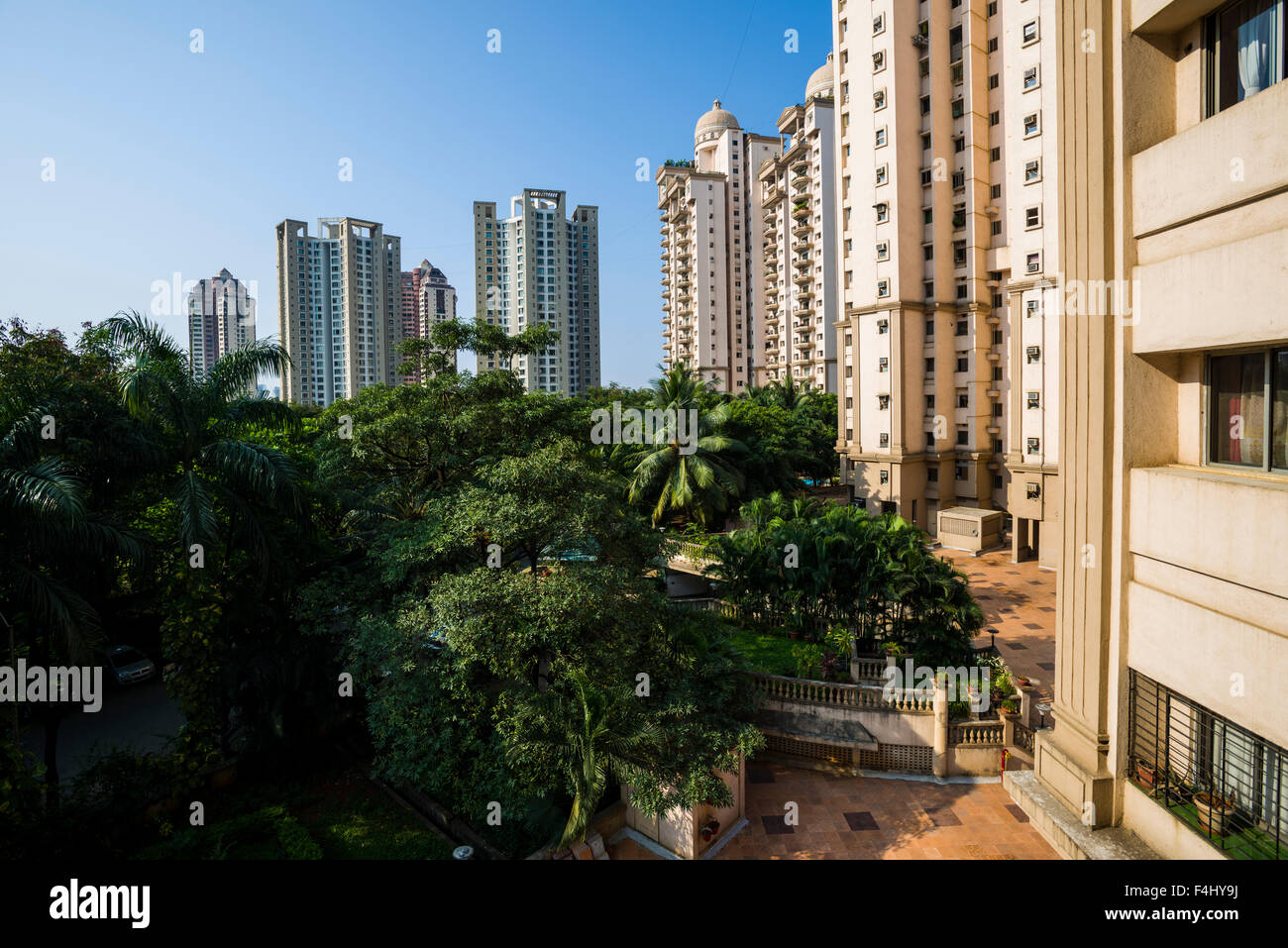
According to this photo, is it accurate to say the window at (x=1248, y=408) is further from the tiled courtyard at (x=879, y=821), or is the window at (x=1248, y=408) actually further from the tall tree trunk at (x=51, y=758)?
the tall tree trunk at (x=51, y=758)

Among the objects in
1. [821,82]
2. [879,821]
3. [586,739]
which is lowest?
[879,821]

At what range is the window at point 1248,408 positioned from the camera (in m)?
5.51

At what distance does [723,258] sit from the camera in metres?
80.6

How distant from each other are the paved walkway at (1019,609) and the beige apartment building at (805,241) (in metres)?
28.7

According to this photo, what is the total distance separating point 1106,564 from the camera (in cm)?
704

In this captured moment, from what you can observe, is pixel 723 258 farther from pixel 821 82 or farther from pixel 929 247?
pixel 929 247

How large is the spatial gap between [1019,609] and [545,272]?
69.4 meters

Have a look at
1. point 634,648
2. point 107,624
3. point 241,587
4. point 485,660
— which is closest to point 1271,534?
point 634,648

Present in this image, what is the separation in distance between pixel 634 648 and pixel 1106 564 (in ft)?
24.4

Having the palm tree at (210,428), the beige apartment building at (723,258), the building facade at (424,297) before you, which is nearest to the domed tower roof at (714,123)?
the beige apartment building at (723,258)

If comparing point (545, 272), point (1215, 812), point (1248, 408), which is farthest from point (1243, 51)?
point (545, 272)

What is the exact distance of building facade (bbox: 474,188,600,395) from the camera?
81875mm

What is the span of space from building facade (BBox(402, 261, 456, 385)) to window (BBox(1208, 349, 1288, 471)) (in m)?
87.0
